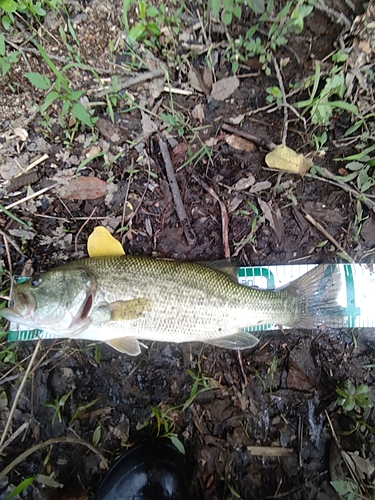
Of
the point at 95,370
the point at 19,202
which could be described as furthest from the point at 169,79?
the point at 95,370

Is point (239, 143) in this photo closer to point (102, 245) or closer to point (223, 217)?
point (223, 217)

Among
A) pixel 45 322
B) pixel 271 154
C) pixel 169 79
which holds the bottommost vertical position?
pixel 45 322

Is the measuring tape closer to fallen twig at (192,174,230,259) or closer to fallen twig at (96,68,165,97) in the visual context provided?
fallen twig at (192,174,230,259)

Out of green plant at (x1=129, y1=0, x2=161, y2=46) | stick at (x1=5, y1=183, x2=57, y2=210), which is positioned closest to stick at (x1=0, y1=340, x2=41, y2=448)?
stick at (x1=5, y1=183, x2=57, y2=210)

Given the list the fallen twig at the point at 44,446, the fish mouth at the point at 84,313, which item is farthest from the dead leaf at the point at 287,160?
the fallen twig at the point at 44,446

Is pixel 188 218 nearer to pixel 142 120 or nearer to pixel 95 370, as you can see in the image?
pixel 142 120

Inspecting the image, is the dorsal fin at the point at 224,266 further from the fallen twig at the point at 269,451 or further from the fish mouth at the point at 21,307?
the fallen twig at the point at 269,451
